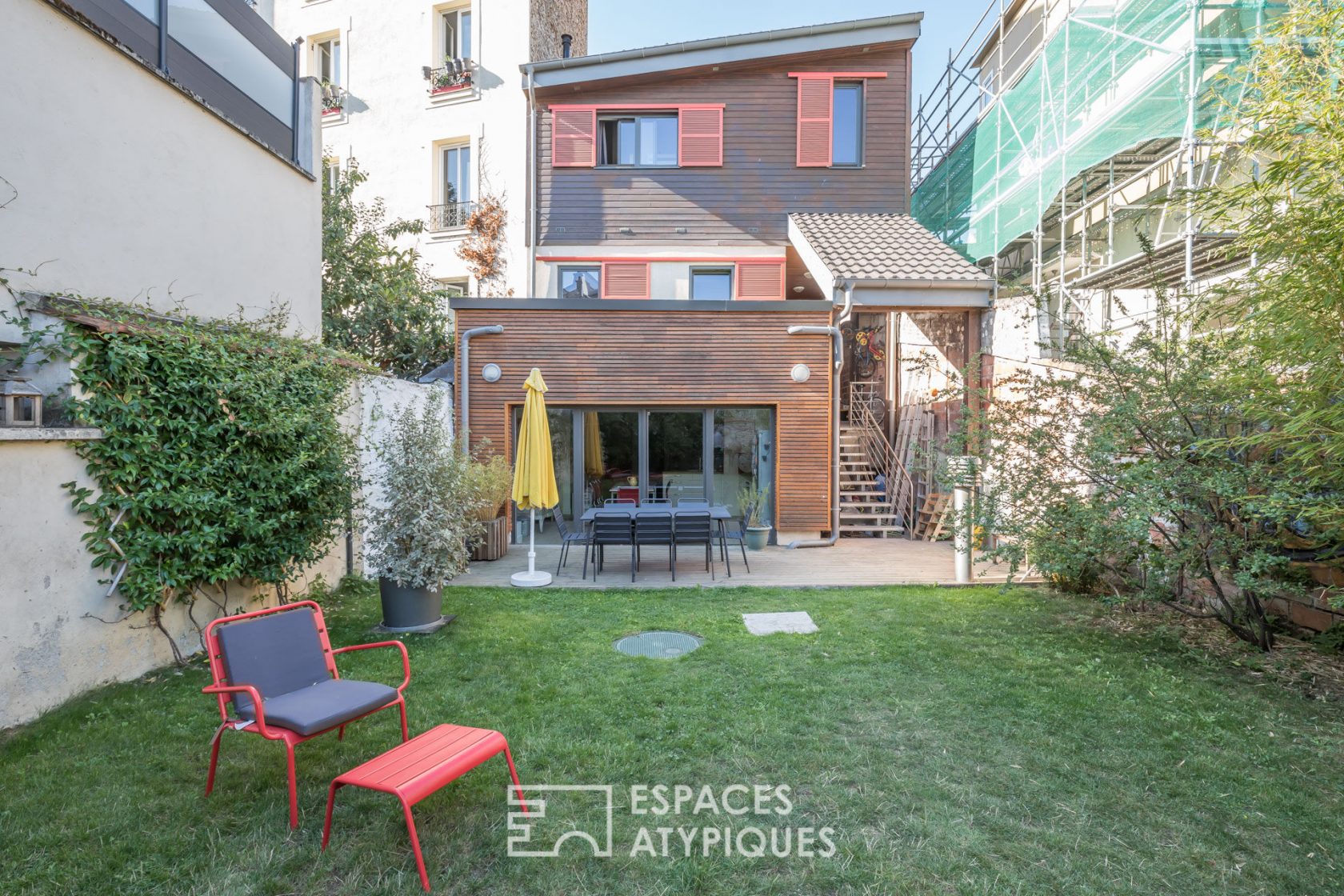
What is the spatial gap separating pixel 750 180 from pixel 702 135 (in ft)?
3.78

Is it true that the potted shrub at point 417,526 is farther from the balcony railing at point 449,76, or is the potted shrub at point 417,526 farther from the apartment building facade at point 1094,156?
A: the balcony railing at point 449,76

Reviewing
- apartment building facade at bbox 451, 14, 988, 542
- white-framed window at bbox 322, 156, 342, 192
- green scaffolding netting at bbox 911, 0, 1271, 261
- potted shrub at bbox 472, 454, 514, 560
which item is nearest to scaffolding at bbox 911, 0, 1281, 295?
green scaffolding netting at bbox 911, 0, 1271, 261

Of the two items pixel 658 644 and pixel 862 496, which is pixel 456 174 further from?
pixel 658 644

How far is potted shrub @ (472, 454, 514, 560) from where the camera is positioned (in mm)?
8784

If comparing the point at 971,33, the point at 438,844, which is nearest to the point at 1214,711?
the point at 438,844

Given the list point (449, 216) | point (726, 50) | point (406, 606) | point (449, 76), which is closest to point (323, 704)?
point (406, 606)

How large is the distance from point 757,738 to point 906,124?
1152cm

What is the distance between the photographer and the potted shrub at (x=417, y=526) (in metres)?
5.75

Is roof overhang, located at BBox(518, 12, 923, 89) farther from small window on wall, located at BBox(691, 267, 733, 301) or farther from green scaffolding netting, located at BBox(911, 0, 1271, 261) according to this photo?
small window on wall, located at BBox(691, 267, 733, 301)

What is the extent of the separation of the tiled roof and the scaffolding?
1.27m

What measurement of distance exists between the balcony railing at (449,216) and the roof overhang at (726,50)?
3088mm

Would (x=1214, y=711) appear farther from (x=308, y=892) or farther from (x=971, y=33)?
(x=971, y=33)

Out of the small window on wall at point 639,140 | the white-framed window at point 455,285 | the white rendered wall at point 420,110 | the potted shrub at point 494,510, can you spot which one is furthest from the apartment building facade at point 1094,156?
the white-framed window at point 455,285

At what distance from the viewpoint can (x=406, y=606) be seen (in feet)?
18.9
